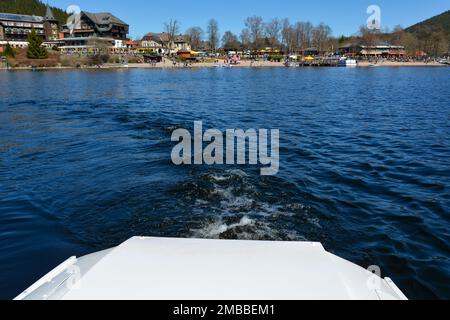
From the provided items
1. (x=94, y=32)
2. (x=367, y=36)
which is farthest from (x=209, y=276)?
(x=367, y=36)

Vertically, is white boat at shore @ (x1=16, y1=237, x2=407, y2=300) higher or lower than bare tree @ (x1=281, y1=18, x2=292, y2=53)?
lower

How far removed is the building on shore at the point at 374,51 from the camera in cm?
17700

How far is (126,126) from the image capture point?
21672mm

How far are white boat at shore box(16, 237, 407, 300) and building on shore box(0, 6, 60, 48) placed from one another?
16126 cm

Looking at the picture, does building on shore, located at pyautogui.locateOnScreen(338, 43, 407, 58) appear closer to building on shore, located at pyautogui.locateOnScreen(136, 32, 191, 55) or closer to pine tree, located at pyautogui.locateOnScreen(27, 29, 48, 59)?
building on shore, located at pyautogui.locateOnScreen(136, 32, 191, 55)

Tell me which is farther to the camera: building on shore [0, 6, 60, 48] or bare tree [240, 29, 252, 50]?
bare tree [240, 29, 252, 50]

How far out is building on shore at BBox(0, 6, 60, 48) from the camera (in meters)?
142

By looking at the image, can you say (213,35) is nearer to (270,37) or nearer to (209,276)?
(270,37)

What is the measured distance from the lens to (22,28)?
485 ft

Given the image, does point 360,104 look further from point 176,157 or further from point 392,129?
point 176,157

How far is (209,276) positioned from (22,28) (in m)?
176

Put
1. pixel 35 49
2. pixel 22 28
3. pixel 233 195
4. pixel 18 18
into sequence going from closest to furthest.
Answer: pixel 233 195 → pixel 35 49 → pixel 18 18 → pixel 22 28

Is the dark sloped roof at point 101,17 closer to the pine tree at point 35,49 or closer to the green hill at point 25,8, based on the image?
the pine tree at point 35,49

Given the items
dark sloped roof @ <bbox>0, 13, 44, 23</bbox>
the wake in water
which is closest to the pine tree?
dark sloped roof @ <bbox>0, 13, 44, 23</bbox>
